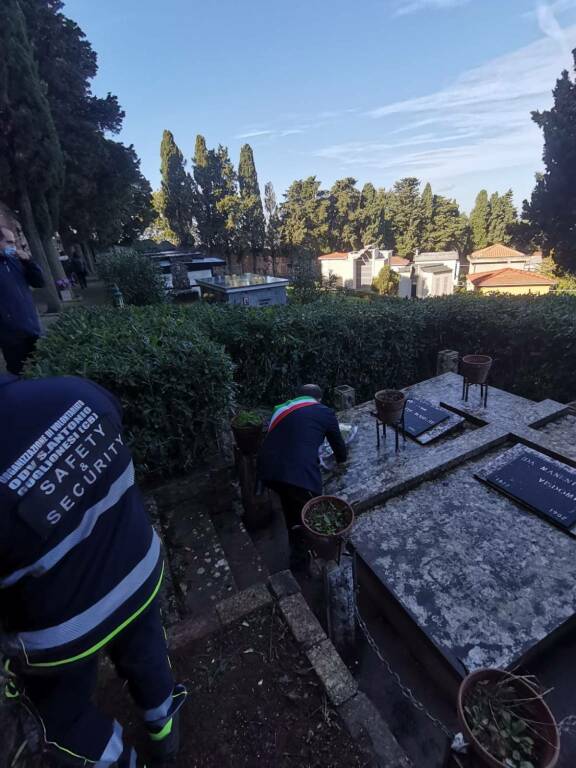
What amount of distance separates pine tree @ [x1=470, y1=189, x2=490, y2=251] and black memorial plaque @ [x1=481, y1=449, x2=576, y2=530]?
2380 inches

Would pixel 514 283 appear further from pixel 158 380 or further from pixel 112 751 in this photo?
pixel 112 751

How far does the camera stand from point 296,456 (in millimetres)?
3512

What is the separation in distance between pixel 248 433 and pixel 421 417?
2891 millimetres

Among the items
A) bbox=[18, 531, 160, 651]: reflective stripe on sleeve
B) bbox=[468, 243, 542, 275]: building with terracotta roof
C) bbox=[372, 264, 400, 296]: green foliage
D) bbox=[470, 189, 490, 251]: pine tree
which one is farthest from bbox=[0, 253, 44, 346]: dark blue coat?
bbox=[470, 189, 490, 251]: pine tree

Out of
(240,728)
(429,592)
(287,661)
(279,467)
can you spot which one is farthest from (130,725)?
(429,592)

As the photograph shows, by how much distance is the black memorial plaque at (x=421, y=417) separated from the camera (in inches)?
208

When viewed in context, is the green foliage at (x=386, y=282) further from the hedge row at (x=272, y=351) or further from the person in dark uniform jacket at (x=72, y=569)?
the person in dark uniform jacket at (x=72, y=569)

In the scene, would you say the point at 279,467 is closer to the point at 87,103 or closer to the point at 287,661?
the point at 287,661

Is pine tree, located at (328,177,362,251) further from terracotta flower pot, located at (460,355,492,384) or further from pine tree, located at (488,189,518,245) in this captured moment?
terracotta flower pot, located at (460,355,492,384)

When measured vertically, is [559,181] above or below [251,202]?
below

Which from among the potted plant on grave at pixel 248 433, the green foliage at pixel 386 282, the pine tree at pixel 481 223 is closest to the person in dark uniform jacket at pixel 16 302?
the potted plant on grave at pixel 248 433

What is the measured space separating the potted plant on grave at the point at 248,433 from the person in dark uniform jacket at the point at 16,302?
10.8 ft

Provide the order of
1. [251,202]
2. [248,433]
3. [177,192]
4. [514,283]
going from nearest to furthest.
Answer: [248,433] → [514,283] → [251,202] → [177,192]

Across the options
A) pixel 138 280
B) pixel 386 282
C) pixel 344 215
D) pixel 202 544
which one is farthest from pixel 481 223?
pixel 202 544
